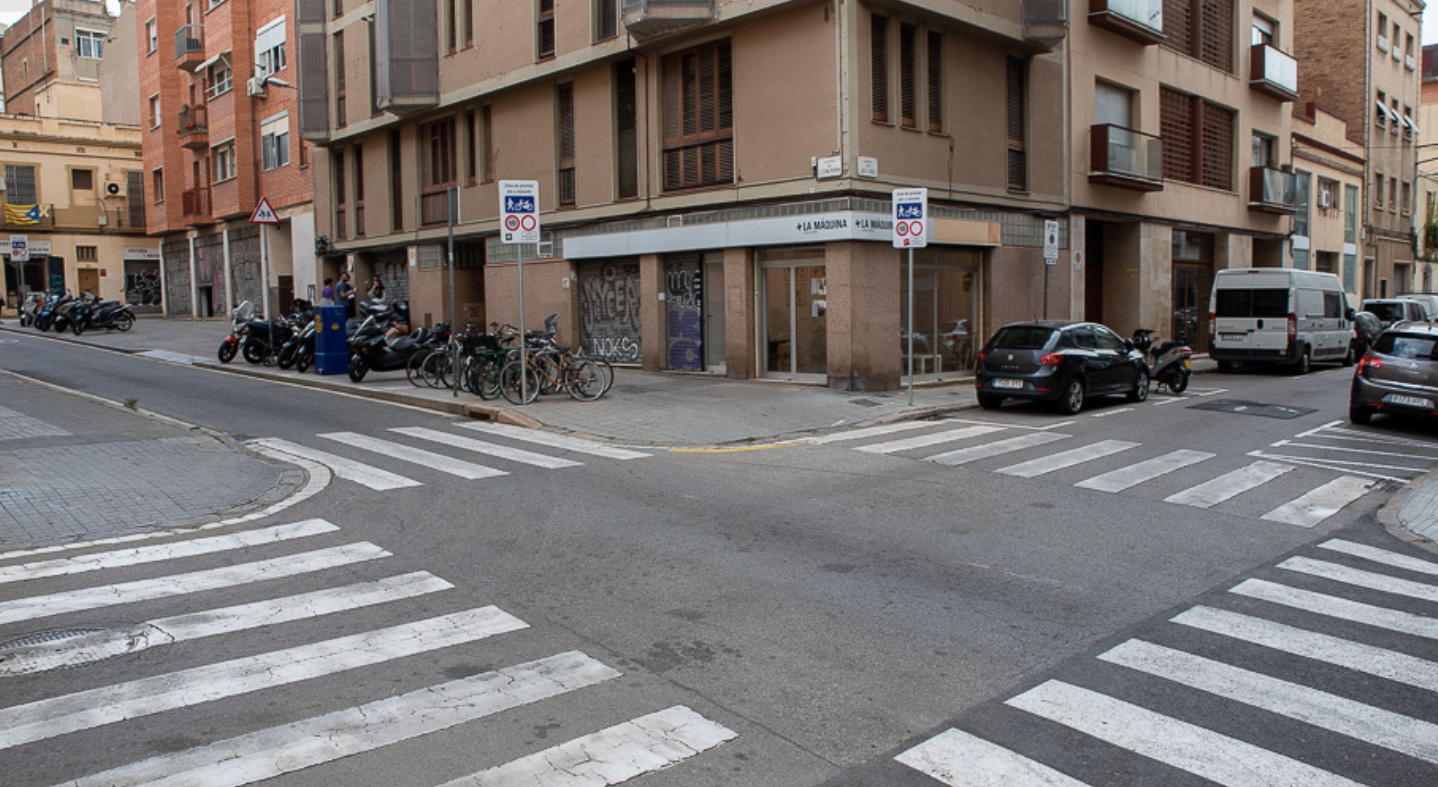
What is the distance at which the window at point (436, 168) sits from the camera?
26.9 metres

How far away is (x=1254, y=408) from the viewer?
16609 mm

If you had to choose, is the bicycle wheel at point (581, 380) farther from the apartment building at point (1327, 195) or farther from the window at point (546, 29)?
the apartment building at point (1327, 195)

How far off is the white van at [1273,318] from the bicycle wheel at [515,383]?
1660cm

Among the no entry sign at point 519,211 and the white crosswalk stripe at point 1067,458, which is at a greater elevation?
the no entry sign at point 519,211

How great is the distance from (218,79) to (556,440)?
111ft

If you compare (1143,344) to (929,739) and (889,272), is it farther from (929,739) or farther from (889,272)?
(929,739)

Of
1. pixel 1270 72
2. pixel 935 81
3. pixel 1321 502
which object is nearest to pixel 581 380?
pixel 935 81

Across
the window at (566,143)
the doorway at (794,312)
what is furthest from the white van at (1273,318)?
the window at (566,143)

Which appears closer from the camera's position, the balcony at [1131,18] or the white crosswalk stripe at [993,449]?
the white crosswalk stripe at [993,449]

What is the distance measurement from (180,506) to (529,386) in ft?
26.1

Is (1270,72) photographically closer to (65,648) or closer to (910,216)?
(910,216)

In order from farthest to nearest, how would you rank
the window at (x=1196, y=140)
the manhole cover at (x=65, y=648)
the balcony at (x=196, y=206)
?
the balcony at (x=196, y=206)
the window at (x=1196, y=140)
the manhole cover at (x=65, y=648)

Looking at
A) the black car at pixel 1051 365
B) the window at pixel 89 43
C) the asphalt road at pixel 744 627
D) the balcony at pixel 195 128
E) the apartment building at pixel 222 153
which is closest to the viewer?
the asphalt road at pixel 744 627

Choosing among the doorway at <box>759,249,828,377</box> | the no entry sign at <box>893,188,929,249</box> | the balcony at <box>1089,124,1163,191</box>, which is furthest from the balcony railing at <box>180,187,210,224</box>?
the no entry sign at <box>893,188,929,249</box>
